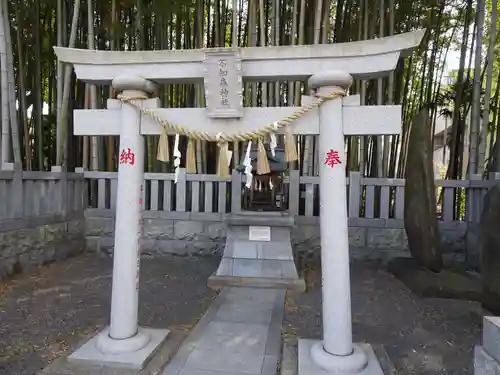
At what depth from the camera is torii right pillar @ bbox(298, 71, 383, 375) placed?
91.4 inches

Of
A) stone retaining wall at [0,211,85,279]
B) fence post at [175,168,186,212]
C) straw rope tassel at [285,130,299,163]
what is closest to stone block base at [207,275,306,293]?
fence post at [175,168,186,212]

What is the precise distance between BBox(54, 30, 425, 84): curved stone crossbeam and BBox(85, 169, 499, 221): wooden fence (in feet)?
9.18

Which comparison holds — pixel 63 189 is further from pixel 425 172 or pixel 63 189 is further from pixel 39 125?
pixel 425 172

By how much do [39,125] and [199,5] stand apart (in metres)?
2.68

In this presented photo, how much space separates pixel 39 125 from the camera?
512 cm

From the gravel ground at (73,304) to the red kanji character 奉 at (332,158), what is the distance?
1.77 meters

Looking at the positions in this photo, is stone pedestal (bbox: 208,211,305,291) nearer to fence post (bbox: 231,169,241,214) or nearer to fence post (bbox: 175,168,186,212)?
fence post (bbox: 231,169,241,214)

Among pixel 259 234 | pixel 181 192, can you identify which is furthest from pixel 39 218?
pixel 259 234

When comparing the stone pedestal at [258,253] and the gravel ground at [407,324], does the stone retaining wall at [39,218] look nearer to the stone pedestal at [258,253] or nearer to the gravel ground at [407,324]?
the stone pedestal at [258,253]

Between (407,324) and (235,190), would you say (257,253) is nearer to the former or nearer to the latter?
(235,190)

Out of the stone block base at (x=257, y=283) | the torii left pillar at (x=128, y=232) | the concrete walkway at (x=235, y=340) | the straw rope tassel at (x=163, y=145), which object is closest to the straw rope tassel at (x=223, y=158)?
the straw rope tassel at (x=163, y=145)

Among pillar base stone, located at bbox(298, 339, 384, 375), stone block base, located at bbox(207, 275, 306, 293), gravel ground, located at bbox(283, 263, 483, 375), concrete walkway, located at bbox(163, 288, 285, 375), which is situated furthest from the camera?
stone block base, located at bbox(207, 275, 306, 293)

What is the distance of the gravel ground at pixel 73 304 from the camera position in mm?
2695

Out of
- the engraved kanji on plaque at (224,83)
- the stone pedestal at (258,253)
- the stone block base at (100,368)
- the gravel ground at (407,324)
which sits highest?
the engraved kanji on plaque at (224,83)
